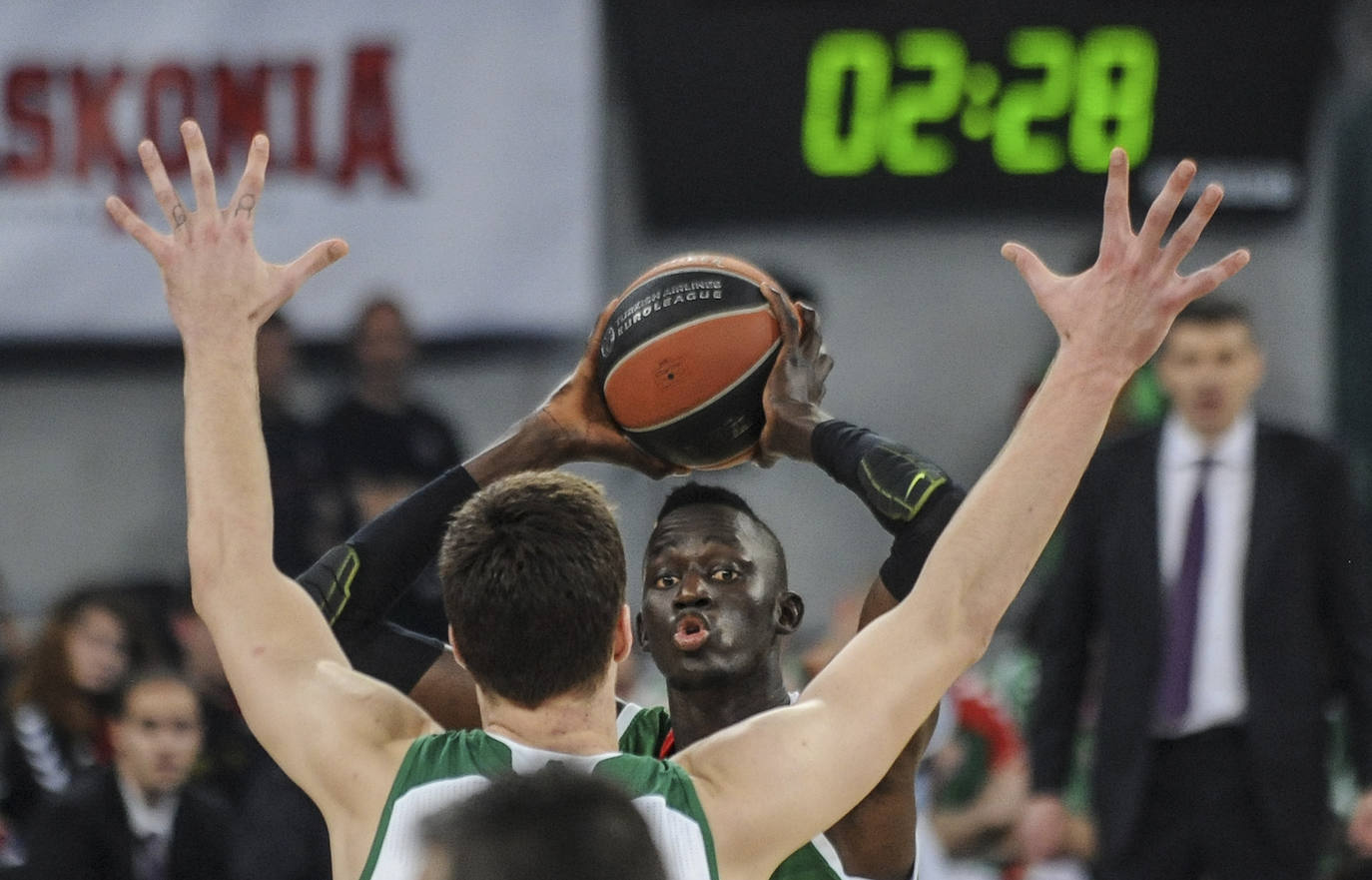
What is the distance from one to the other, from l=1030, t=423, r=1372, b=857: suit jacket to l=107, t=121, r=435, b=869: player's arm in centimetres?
280

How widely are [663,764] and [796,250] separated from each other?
18.0 feet

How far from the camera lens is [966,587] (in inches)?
92.9

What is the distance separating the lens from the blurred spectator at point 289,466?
6406 millimetres

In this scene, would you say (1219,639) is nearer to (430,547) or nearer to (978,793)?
(978,793)

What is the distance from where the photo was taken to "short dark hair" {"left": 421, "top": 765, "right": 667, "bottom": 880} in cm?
146

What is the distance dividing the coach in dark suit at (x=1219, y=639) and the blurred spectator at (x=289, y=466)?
8.39ft

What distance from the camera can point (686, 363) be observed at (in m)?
3.26

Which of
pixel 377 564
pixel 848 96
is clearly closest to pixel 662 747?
pixel 377 564

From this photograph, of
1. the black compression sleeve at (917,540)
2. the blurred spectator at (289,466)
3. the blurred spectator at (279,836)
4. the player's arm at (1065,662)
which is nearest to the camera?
the black compression sleeve at (917,540)

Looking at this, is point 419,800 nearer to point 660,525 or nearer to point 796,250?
point 660,525

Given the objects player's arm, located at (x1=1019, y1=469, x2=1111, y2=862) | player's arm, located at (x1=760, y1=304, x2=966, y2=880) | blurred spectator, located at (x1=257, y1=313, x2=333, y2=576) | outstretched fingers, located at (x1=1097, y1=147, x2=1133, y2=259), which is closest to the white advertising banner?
blurred spectator, located at (x1=257, y1=313, x2=333, y2=576)

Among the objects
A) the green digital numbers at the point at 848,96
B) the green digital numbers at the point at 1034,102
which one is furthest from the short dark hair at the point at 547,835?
the green digital numbers at the point at 1034,102

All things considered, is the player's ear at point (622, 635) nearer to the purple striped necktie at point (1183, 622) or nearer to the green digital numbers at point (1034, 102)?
the purple striped necktie at point (1183, 622)

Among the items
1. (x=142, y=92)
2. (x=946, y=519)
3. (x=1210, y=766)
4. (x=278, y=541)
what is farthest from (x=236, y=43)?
(x=946, y=519)
